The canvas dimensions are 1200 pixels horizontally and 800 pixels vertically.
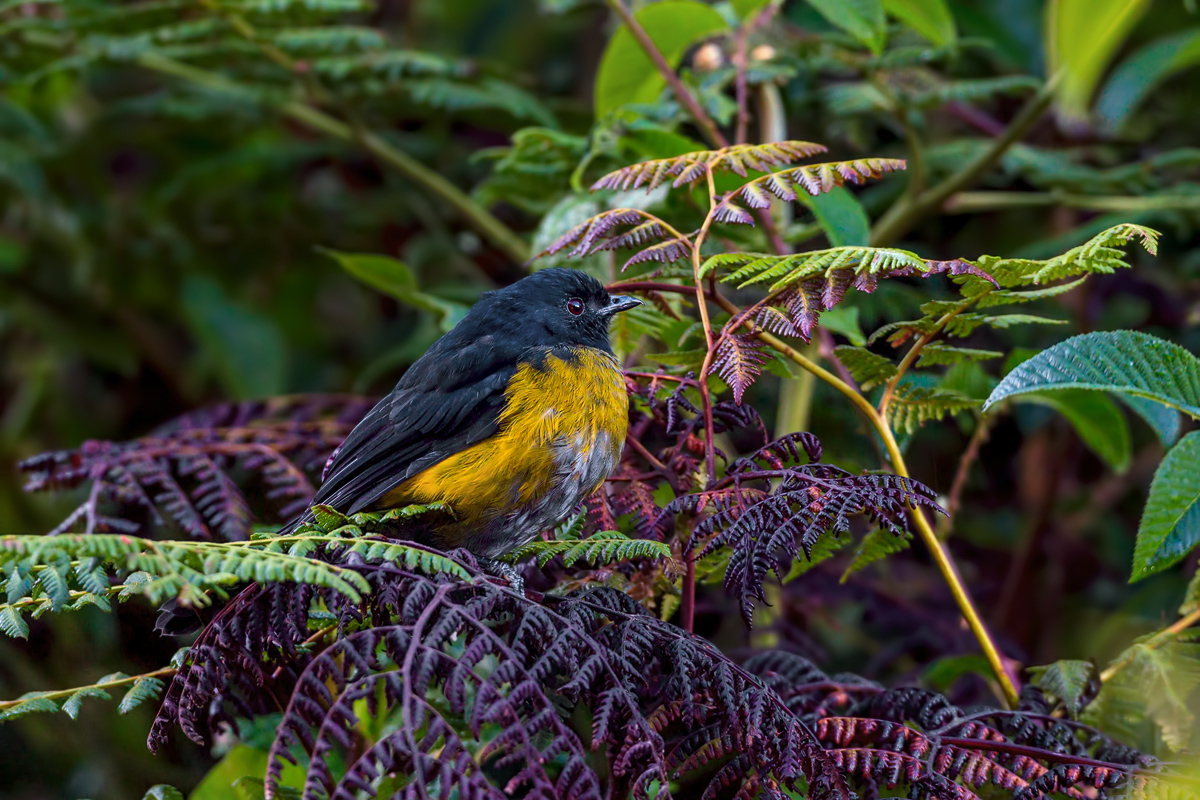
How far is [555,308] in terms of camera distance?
2.18 meters

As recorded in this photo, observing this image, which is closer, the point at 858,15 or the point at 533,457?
the point at 533,457

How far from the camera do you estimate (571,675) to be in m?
1.19

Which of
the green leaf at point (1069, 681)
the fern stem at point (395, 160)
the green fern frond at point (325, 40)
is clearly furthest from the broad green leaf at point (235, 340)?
the green leaf at point (1069, 681)

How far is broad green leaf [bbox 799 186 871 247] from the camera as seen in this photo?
1770 mm

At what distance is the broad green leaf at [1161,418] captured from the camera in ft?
5.49

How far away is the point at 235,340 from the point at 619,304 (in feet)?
5.75

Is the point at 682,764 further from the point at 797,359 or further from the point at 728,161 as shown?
the point at 728,161

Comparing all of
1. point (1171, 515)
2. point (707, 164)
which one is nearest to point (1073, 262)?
point (1171, 515)

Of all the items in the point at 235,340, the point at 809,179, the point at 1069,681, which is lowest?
the point at 1069,681

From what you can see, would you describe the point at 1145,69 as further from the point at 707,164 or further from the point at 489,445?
the point at 489,445

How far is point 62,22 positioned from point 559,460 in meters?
2.20

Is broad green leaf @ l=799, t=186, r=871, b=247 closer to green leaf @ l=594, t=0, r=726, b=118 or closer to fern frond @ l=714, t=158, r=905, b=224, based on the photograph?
fern frond @ l=714, t=158, r=905, b=224

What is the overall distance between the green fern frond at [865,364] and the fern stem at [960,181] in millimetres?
895

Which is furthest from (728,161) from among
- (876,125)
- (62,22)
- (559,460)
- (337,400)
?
(62,22)
